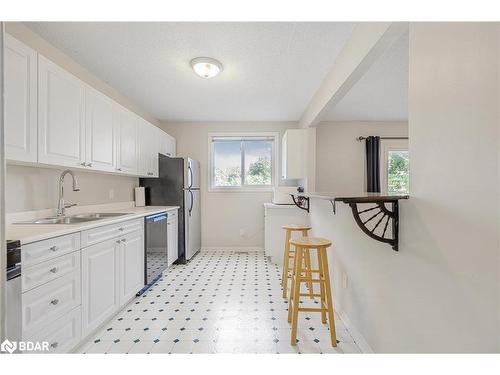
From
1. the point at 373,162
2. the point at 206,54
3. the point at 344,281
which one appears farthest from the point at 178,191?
the point at 373,162

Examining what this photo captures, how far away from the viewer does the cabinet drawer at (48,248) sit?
123cm

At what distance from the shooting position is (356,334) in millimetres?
1739

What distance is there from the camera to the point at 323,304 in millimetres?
1861

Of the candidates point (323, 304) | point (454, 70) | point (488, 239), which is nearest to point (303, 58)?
point (454, 70)

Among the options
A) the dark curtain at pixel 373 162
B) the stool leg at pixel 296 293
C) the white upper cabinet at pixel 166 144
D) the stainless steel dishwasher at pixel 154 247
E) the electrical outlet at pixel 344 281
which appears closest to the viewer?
the stool leg at pixel 296 293

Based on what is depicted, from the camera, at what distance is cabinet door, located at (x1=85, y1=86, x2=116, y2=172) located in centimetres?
211

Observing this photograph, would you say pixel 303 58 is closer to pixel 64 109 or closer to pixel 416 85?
pixel 416 85

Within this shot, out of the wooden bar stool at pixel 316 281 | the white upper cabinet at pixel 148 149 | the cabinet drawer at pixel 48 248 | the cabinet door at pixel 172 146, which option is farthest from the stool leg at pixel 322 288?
the cabinet door at pixel 172 146

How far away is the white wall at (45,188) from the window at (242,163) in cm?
188

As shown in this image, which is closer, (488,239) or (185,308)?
(488,239)

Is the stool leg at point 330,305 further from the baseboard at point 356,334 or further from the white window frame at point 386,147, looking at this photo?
the white window frame at point 386,147

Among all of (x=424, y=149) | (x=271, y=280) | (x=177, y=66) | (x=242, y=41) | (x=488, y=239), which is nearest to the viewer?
(x=488, y=239)

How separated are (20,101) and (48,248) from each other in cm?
96
